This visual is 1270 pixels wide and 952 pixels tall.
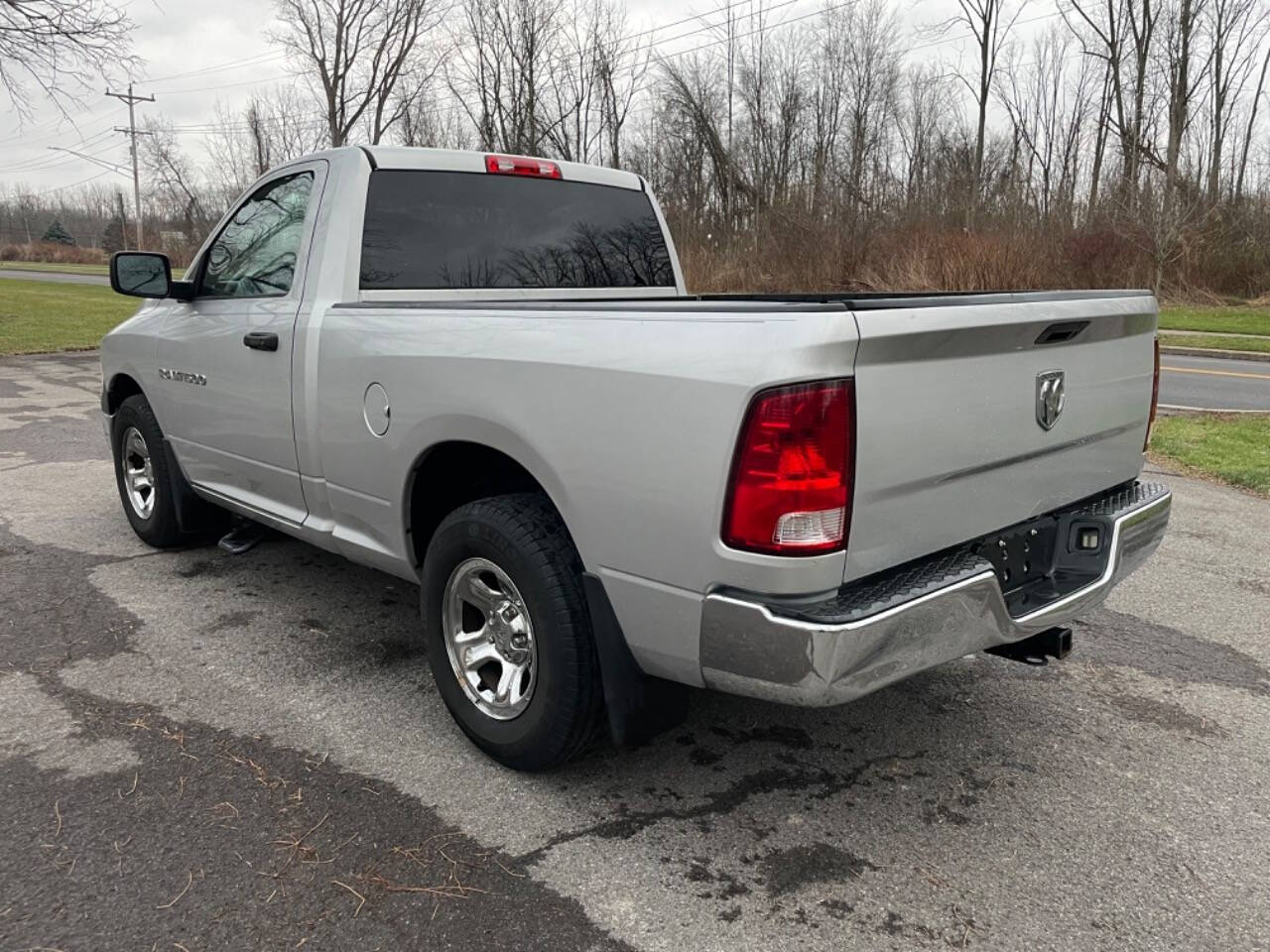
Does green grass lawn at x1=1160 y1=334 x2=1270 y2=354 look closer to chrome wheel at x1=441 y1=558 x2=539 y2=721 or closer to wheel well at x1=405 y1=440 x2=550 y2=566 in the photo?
wheel well at x1=405 y1=440 x2=550 y2=566

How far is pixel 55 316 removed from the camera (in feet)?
65.2

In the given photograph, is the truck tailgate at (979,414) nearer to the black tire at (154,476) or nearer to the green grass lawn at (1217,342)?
the black tire at (154,476)

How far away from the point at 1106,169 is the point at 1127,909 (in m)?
32.4

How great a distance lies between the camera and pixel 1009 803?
2.84 meters

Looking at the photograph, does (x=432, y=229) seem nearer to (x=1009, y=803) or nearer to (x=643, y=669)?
(x=643, y=669)

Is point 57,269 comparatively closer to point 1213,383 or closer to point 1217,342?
point 1217,342

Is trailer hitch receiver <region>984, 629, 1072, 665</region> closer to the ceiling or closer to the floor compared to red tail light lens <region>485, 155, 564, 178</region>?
closer to the floor

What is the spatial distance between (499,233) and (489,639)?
1819 mm

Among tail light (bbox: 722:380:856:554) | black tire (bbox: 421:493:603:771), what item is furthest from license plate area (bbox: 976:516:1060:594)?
black tire (bbox: 421:493:603:771)

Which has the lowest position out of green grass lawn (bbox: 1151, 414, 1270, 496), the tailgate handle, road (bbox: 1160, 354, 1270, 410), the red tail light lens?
green grass lawn (bbox: 1151, 414, 1270, 496)

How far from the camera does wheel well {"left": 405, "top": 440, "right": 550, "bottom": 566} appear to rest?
3.08 metres

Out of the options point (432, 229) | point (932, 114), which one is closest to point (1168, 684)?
point (432, 229)

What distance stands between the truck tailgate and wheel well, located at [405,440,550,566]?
1.17m

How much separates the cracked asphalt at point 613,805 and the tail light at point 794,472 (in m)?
0.93
